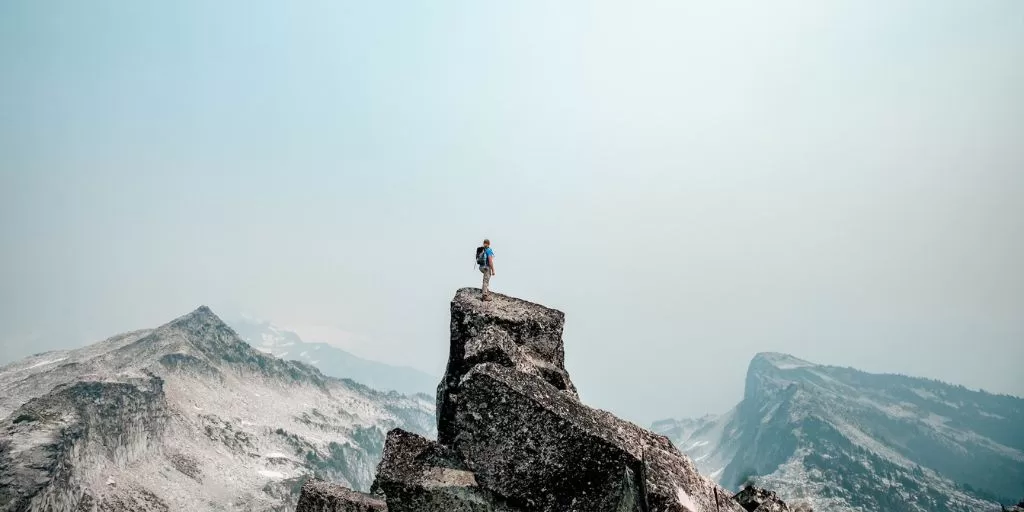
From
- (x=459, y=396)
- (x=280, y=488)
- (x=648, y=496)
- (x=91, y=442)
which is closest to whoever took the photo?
(x=648, y=496)

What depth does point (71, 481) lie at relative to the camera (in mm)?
88062

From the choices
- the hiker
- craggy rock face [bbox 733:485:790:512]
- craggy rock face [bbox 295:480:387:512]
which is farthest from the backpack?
craggy rock face [bbox 733:485:790:512]

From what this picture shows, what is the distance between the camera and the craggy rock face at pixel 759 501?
1391 cm

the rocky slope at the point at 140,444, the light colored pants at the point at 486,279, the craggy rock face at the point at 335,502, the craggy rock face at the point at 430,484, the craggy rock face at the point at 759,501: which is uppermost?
the light colored pants at the point at 486,279

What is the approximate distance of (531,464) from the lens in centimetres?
1237

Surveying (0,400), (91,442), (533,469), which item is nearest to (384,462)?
(533,469)

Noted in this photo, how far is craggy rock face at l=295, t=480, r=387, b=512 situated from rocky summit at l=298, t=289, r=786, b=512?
1.5 inches

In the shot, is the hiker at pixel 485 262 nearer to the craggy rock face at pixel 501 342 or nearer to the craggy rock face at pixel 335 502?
the craggy rock face at pixel 501 342

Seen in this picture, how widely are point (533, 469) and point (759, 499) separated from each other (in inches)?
286

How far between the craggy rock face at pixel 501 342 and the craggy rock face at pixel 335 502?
2.84 metres

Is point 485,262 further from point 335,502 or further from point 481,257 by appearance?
point 335,502

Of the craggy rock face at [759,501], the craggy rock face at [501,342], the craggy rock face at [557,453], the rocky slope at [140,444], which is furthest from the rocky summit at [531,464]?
the rocky slope at [140,444]

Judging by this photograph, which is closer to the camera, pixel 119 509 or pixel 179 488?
pixel 119 509

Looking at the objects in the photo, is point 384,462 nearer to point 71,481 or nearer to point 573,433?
point 573,433
